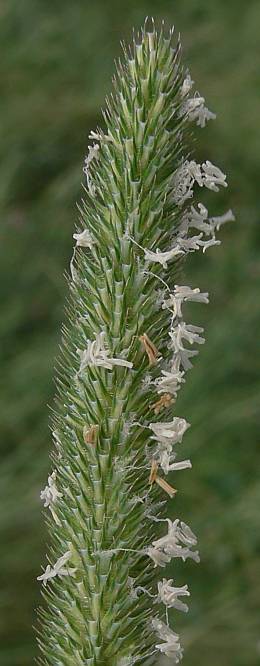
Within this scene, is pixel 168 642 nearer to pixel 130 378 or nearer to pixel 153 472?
pixel 153 472

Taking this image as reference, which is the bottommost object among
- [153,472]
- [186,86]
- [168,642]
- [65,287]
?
[168,642]

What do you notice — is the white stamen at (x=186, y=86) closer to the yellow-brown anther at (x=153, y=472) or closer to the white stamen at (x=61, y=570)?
the yellow-brown anther at (x=153, y=472)

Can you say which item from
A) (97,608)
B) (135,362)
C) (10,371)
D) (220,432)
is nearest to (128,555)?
(97,608)

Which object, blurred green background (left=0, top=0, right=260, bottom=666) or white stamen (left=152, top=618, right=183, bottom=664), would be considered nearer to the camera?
white stamen (left=152, top=618, right=183, bottom=664)

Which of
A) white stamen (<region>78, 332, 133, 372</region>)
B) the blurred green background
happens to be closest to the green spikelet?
white stamen (<region>78, 332, 133, 372</region>)

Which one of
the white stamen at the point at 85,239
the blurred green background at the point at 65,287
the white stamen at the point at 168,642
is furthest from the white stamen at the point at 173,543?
the blurred green background at the point at 65,287

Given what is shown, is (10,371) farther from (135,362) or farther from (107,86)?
(135,362)

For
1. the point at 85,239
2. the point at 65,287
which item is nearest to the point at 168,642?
the point at 85,239

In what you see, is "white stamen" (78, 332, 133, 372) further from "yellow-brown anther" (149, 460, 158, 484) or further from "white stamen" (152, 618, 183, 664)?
"white stamen" (152, 618, 183, 664)
